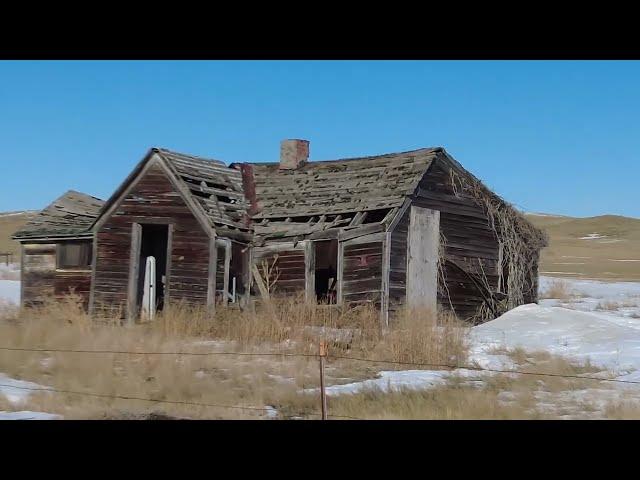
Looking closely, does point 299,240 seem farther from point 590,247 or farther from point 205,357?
point 590,247

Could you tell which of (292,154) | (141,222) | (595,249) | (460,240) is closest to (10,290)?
(141,222)

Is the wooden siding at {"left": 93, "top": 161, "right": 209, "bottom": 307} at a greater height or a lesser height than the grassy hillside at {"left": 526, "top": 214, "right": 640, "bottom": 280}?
lesser

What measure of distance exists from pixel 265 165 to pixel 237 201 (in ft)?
9.59

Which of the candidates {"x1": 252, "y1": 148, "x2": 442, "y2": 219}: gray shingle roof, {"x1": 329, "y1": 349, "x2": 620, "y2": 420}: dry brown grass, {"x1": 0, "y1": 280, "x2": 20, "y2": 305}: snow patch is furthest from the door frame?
{"x1": 329, "y1": 349, "x2": 620, "y2": 420}: dry brown grass

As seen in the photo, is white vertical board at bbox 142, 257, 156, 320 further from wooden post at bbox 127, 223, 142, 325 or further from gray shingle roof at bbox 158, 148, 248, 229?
gray shingle roof at bbox 158, 148, 248, 229

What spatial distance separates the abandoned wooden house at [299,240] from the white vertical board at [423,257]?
0.13 feet

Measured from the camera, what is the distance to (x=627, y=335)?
17.4 m

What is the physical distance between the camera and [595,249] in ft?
250

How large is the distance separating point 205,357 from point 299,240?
24.0 ft

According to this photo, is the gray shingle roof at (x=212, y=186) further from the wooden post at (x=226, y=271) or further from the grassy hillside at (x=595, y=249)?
the grassy hillside at (x=595, y=249)

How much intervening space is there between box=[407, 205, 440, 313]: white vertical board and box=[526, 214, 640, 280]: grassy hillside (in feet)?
100

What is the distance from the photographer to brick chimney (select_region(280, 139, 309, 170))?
78.9 feet
